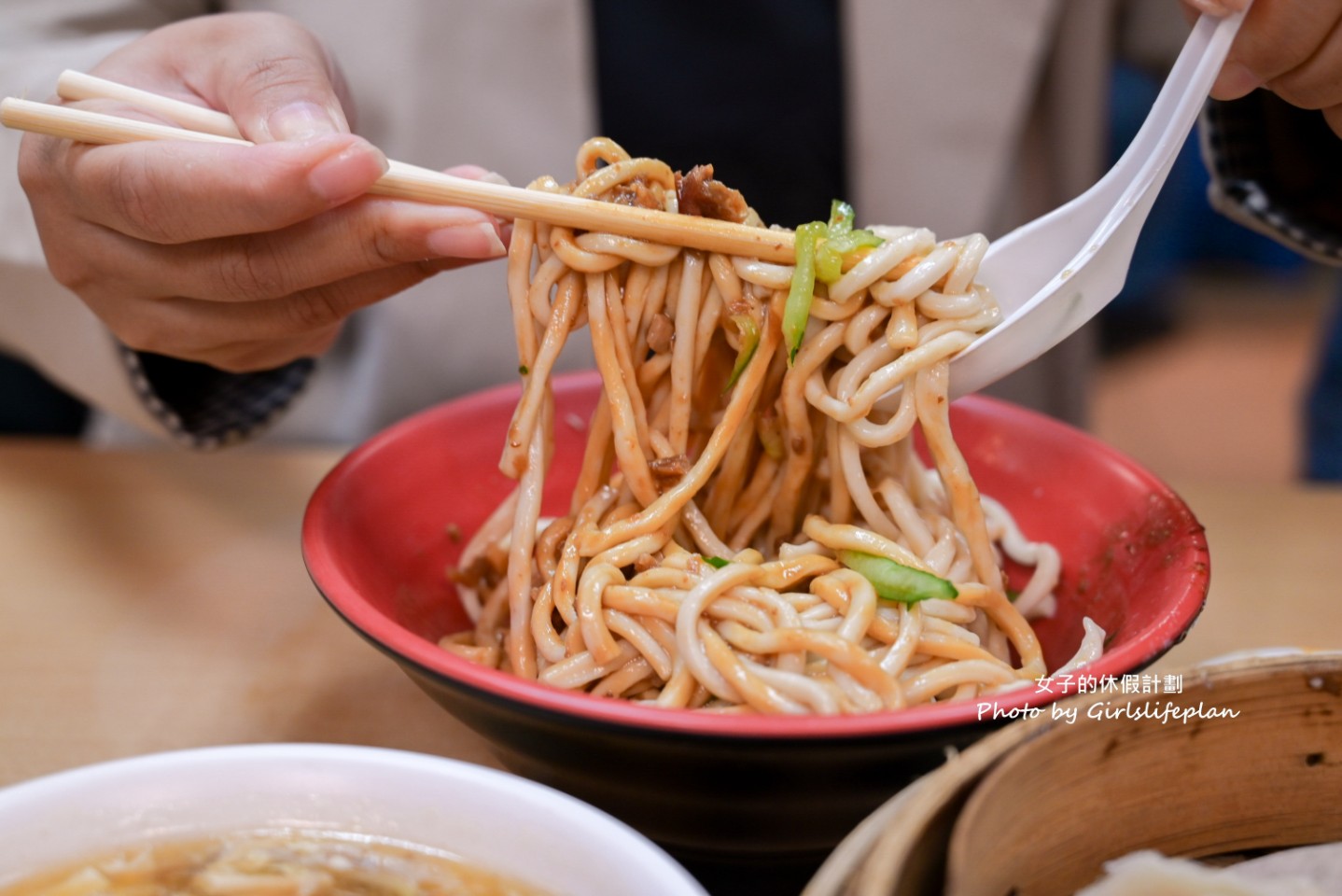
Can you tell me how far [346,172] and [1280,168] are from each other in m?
1.61

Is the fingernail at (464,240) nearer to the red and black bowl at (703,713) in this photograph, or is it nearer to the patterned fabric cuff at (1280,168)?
the red and black bowl at (703,713)

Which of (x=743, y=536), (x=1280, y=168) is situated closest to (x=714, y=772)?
(x=743, y=536)

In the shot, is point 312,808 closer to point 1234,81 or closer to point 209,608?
point 209,608

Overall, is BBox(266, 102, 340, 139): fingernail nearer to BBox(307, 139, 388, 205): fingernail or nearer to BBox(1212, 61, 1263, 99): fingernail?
BBox(307, 139, 388, 205): fingernail

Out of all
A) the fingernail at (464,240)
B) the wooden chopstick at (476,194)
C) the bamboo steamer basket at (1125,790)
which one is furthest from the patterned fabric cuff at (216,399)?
the bamboo steamer basket at (1125,790)

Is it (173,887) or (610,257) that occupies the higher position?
(610,257)

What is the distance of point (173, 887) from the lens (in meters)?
0.77

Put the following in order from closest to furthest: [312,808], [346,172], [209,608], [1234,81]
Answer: [312,808]
[346,172]
[1234,81]
[209,608]

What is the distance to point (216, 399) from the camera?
1.90 m

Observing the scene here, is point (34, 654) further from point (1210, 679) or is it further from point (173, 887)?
point (1210, 679)

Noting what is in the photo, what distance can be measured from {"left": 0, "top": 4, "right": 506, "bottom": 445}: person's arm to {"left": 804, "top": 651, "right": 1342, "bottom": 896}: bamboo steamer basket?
29.9 inches

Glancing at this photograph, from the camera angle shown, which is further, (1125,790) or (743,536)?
(743,536)

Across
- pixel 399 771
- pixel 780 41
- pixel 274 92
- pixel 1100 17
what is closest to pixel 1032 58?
pixel 1100 17

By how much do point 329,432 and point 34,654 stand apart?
→ 1.00 m
